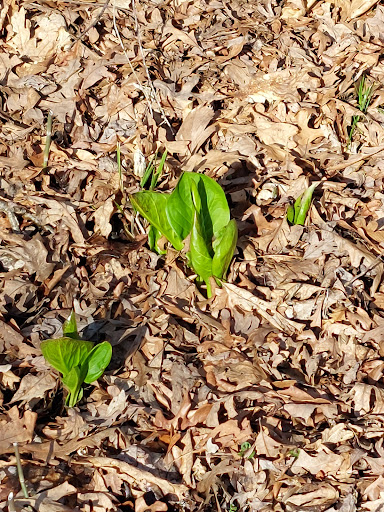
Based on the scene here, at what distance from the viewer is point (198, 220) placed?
2.37 m

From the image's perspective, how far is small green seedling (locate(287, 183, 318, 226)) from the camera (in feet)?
8.57

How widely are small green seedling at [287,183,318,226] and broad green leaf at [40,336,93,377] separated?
1.14 metres

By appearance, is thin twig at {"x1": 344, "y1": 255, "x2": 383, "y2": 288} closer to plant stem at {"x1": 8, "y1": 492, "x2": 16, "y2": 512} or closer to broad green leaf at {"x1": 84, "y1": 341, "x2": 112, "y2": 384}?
broad green leaf at {"x1": 84, "y1": 341, "x2": 112, "y2": 384}

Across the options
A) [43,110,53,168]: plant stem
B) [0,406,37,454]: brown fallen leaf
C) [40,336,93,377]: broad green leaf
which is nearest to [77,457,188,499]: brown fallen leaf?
[0,406,37,454]: brown fallen leaf

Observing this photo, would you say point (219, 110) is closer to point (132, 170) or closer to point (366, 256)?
point (132, 170)

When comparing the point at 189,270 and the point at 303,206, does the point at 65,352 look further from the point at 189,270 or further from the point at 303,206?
the point at 303,206

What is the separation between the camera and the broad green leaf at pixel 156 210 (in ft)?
7.98

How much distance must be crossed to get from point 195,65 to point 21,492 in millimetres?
2252

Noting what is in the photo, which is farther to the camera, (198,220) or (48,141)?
(48,141)

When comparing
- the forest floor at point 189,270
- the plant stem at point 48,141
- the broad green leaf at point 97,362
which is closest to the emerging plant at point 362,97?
the forest floor at point 189,270

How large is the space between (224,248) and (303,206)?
1.62 ft

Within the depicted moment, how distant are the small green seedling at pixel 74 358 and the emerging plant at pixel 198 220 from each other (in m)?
0.57

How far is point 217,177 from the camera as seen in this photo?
9.30ft

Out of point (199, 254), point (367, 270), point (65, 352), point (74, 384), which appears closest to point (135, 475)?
point (74, 384)
